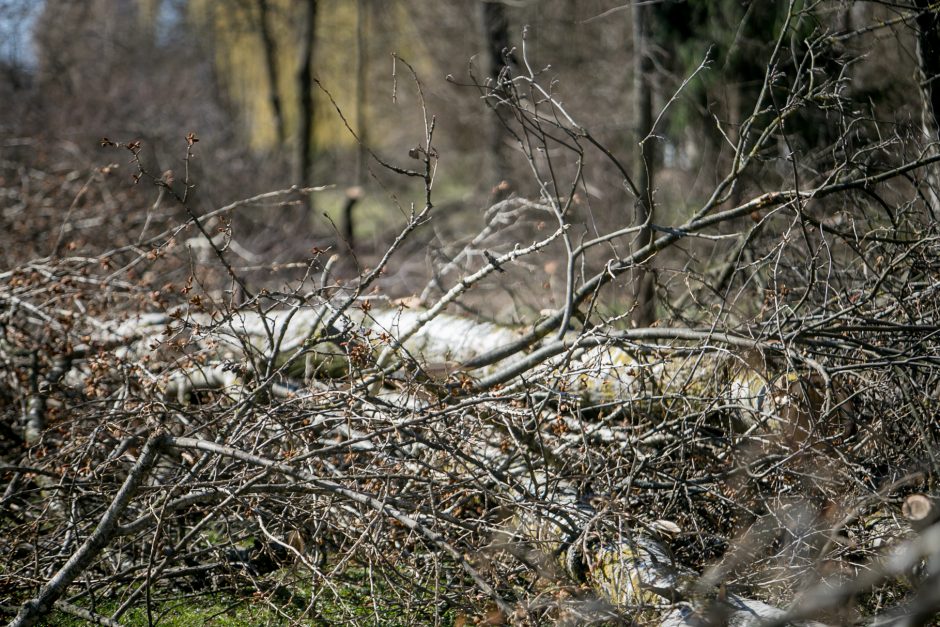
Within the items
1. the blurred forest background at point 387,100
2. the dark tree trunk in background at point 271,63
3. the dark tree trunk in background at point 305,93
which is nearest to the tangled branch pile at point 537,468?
the blurred forest background at point 387,100

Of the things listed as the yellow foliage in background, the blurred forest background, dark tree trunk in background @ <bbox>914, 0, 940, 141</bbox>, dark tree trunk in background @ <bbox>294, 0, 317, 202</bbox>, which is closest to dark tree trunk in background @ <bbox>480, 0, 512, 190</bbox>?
the blurred forest background

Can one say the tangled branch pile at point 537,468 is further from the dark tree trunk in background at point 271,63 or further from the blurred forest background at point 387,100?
the dark tree trunk in background at point 271,63

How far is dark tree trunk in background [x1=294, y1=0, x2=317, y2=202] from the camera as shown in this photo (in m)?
12.7

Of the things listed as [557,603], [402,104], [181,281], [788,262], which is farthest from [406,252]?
[402,104]

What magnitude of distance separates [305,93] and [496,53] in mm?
3084

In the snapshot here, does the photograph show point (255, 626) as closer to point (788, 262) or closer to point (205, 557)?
point (205, 557)

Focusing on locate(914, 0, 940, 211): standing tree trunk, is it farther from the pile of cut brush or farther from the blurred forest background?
the pile of cut brush

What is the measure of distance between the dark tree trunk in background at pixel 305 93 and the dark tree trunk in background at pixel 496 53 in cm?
267

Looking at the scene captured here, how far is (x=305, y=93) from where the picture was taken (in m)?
13.0

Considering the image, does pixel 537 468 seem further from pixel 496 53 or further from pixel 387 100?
pixel 387 100

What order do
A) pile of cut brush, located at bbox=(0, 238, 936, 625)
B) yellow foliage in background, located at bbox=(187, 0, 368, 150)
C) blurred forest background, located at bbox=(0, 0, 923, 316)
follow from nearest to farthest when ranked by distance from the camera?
pile of cut brush, located at bbox=(0, 238, 936, 625), blurred forest background, located at bbox=(0, 0, 923, 316), yellow foliage in background, located at bbox=(187, 0, 368, 150)

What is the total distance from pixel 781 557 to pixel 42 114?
1176 centimetres

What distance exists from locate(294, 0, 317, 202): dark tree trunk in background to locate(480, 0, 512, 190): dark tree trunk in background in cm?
267

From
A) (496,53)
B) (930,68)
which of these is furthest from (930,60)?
(496,53)
